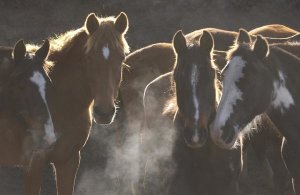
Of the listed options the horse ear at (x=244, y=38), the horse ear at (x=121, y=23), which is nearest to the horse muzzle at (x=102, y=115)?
the horse ear at (x=121, y=23)

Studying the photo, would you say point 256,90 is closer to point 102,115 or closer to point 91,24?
point 102,115

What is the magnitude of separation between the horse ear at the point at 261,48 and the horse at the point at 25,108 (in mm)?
1918

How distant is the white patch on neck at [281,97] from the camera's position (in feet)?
17.2

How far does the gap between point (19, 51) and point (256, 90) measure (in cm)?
219

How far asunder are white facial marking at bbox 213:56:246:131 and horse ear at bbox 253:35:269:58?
Answer: 158 millimetres

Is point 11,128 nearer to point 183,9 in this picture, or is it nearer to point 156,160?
point 156,160

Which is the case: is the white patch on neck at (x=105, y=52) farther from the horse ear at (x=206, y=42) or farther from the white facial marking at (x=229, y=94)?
the white facial marking at (x=229, y=94)

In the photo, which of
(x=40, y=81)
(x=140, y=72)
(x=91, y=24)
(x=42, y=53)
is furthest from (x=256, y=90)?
(x=140, y=72)

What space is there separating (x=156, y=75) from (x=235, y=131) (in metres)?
2.87

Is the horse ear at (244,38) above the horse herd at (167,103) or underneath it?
above

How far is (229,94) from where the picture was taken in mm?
5039

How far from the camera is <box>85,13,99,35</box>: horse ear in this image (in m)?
5.80

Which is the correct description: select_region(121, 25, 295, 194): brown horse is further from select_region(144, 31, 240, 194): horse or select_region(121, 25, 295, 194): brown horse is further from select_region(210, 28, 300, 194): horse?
select_region(210, 28, 300, 194): horse

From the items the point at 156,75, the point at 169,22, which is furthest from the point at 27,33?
the point at 156,75
